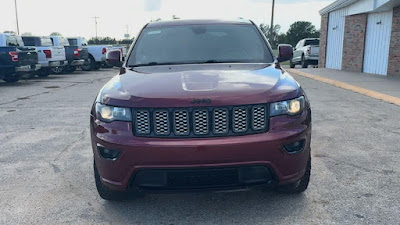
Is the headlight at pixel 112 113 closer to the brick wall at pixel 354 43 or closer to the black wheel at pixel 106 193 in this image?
the black wheel at pixel 106 193

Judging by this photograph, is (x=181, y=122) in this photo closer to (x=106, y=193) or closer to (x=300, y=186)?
(x=106, y=193)

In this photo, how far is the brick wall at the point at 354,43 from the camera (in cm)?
1672

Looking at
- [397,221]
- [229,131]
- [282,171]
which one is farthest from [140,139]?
[397,221]

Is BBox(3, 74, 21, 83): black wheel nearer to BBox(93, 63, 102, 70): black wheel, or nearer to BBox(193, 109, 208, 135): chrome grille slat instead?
BBox(93, 63, 102, 70): black wheel

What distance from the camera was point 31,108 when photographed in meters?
8.79

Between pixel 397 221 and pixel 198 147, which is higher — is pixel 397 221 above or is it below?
below

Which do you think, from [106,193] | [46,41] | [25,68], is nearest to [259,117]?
[106,193]

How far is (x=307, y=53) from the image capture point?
22938mm

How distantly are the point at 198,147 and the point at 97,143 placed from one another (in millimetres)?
848

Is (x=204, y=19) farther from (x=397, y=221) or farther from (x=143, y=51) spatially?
(x=397, y=221)

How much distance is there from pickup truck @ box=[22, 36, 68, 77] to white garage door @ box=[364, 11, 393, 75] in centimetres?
1351

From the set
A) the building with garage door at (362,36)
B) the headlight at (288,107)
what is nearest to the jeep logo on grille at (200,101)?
the headlight at (288,107)

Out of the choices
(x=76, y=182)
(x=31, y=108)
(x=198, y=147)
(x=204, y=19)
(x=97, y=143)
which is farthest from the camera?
(x=31, y=108)

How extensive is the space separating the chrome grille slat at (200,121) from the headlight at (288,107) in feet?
1.68
